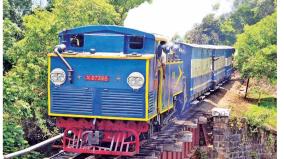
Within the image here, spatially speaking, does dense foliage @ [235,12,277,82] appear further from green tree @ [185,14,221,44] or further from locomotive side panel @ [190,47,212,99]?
green tree @ [185,14,221,44]

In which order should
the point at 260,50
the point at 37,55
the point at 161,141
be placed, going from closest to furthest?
the point at 161,141
the point at 37,55
the point at 260,50

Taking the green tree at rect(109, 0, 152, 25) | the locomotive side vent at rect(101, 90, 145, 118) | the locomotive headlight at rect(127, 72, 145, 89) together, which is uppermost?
the green tree at rect(109, 0, 152, 25)

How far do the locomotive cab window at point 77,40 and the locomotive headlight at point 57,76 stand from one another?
0.56 meters

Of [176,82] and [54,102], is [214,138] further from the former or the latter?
[54,102]

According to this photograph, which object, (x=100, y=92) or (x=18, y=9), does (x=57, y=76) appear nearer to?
(x=100, y=92)

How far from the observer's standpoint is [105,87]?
7.81 metres

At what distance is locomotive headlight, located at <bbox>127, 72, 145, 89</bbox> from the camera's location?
7.67 meters

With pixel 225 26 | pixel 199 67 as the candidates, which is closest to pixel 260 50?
pixel 199 67

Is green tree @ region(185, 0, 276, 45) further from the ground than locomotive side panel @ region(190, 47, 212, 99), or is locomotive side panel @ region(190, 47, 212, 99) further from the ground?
green tree @ region(185, 0, 276, 45)

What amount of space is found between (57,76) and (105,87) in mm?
777

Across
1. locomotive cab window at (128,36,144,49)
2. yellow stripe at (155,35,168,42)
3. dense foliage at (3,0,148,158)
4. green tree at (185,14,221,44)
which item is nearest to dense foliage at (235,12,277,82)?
dense foliage at (3,0,148,158)

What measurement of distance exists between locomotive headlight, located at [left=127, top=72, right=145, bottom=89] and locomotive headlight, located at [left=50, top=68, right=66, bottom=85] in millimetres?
1051

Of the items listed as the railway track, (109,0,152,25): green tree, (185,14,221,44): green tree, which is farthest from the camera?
(185,14,221,44): green tree
